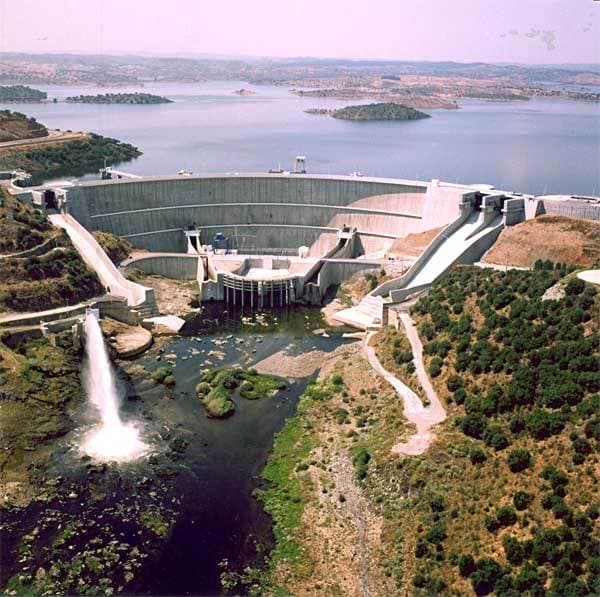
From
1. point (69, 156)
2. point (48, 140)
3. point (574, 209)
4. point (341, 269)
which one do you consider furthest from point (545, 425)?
point (48, 140)

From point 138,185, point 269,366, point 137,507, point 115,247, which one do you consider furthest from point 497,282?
point 138,185

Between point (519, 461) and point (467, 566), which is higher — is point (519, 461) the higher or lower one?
the higher one

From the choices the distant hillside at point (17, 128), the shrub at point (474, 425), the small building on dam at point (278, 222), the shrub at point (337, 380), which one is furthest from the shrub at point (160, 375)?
the distant hillside at point (17, 128)

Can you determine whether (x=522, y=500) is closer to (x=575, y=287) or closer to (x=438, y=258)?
(x=575, y=287)

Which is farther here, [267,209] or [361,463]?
[267,209]

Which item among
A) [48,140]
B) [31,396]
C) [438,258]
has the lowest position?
[31,396]

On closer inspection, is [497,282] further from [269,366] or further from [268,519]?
[268,519]
